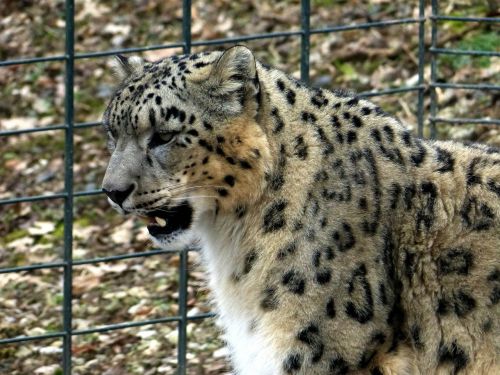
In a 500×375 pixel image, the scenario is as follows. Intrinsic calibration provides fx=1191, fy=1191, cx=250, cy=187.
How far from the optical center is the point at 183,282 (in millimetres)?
7195

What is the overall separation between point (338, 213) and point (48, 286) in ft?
13.7

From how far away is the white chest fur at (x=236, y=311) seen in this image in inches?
218

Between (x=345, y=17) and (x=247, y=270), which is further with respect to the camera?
(x=345, y=17)

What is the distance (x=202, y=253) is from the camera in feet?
20.0

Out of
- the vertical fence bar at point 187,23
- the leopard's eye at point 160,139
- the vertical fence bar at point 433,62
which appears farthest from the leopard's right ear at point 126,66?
the vertical fence bar at point 433,62

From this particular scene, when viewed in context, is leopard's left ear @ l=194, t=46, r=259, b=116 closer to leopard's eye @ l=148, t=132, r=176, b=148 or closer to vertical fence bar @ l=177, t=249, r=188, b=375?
leopard's eye @ l=148, t=132, r=176, b=148

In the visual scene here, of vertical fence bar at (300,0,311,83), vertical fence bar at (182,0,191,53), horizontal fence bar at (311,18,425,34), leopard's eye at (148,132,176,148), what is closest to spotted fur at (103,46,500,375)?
leopard's eye at (148,132,176,148)

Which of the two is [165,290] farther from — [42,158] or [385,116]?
[385,116]

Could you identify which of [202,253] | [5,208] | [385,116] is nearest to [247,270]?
[202,253]

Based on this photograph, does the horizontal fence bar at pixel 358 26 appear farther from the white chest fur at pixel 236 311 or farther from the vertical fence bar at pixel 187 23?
the white chest fur at pixel 236 311

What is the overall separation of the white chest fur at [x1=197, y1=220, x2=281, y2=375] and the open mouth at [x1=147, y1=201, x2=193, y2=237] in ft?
0.62

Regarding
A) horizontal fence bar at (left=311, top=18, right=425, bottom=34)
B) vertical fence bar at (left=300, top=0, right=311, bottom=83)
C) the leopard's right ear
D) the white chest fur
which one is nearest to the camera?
the white chest fur

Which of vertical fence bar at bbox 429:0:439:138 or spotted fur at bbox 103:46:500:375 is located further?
vertical fence bar at bbox 429:0:439:138

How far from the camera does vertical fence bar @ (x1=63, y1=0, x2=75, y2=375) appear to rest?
6.81 m
